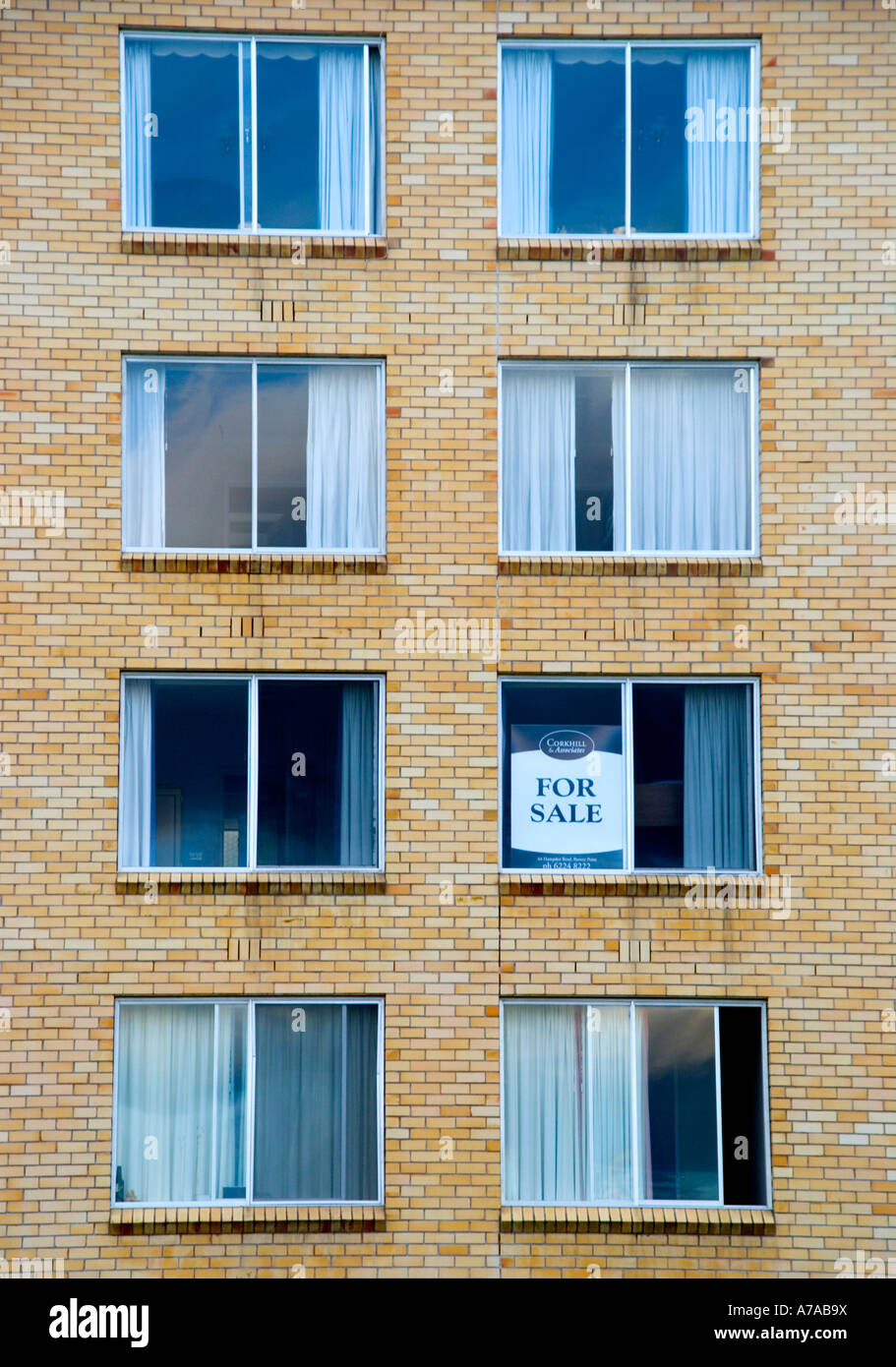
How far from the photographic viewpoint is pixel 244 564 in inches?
525

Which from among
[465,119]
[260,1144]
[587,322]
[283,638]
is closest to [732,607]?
[587,322]

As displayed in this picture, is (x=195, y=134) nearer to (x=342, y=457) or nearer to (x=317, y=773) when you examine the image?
(x=342, y=457)

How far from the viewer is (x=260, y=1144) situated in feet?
42.5

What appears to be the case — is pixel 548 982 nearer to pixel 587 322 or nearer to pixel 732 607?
pixel 732 607

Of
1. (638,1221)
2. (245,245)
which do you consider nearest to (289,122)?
(245,245)

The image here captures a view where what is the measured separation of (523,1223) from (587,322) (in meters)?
7.60

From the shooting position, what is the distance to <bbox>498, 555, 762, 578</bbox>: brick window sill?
1341cm

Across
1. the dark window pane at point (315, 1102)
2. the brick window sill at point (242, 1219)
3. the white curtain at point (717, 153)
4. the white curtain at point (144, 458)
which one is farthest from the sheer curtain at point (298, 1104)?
the white curtain at point (717, 153)

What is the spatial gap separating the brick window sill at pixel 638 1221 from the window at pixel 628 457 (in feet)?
18.1

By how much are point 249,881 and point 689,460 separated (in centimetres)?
529

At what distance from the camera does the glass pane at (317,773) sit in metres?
13.3

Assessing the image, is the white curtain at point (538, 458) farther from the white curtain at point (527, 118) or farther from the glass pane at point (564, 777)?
the white curtain at point (527, 118)
